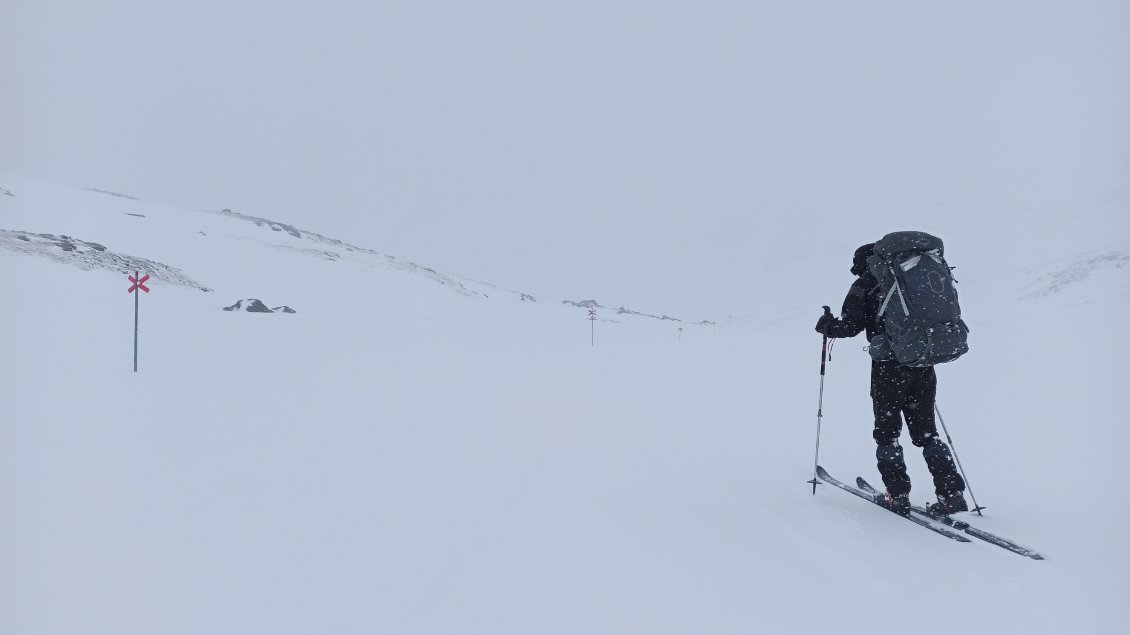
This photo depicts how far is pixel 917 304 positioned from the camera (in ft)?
13.8

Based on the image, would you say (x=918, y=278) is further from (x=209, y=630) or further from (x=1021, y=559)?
(x=209, y=630)

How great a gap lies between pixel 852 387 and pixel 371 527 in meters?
11.8

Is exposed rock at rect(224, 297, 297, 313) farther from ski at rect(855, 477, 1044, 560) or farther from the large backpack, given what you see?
ski at rect(855, 477, 1044, 560)

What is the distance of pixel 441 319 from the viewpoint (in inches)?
1084

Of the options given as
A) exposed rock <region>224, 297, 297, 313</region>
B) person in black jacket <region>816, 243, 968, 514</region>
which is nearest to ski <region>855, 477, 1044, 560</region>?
person in black jacket <region>816, 243, 968, 514</region>

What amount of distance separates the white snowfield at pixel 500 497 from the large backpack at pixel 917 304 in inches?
54.0

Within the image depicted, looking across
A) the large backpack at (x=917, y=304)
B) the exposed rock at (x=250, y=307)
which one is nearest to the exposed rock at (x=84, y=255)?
the exposed rock at (x=250, y=307)

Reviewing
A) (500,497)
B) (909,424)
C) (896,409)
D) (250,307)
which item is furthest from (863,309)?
(250,307)

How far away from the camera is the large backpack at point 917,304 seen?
4164 mm

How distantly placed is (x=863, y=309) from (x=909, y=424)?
101cm

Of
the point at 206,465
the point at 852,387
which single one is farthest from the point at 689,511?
the point at 852,387

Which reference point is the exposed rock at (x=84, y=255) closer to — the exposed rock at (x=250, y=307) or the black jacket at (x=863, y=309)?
the exposed rock at (x=250, y=307)

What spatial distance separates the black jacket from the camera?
4633 mm

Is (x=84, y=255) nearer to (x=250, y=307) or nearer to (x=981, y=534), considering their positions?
(x=250, y=307)
